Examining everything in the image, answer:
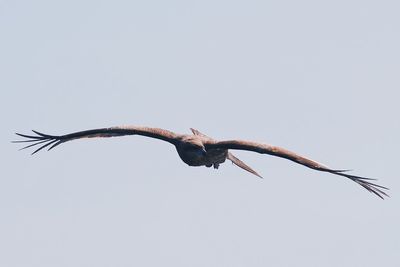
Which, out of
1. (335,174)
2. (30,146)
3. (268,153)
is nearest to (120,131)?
(30,146)

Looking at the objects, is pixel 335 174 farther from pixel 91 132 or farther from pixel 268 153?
pixel 91 132

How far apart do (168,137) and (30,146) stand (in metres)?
4.25

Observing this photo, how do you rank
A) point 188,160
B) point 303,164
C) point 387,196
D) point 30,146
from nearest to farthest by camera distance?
point 387,196
point 303,164
point 188,160
point 30,146

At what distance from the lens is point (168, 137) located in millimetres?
30531

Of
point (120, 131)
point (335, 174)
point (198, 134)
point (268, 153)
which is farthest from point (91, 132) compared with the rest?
point (335, 174)

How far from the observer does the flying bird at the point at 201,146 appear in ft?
90.8

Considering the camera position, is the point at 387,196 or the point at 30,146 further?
the point at 30,146

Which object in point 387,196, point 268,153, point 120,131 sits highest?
point 120,131

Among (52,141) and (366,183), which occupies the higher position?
(52,141)

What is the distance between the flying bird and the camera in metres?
27.7

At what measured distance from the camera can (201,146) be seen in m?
29.5

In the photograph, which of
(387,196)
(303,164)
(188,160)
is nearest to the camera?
(387,196)

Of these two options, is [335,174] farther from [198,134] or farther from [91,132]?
[91,132]

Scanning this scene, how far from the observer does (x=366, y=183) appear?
27.1 m
